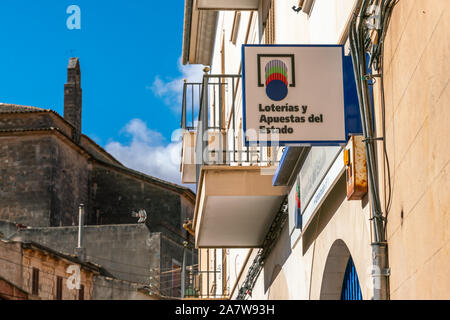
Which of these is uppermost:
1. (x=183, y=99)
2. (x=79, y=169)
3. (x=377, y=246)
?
(x=79, y=169)

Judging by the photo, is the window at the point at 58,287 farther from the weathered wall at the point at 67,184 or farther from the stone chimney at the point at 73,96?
the stone chimney at the point at 73,96

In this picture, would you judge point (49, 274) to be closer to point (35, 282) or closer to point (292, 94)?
point (35, 282)

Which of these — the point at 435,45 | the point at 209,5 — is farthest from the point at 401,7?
the point at 209,5

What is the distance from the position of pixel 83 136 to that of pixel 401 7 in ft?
164

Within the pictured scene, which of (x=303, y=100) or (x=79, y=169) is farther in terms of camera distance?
(x=79, y=169)

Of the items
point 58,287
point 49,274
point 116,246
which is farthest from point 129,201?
point 49,274

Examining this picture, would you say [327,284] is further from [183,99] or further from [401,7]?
[183,99]

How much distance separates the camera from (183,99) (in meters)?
14.5

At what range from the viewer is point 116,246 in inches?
1809

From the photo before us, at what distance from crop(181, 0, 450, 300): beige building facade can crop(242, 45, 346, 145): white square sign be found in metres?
0.32

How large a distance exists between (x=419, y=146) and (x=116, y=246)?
41.2 m

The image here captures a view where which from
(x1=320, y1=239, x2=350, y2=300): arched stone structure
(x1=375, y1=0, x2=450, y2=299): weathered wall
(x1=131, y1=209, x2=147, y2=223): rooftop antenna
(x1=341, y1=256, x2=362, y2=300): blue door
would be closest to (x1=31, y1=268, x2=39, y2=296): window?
(x1=131, y1=209, x2=147, y2=223): rooftop antenna

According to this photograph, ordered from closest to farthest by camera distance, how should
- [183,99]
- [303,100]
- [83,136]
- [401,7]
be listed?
[401,7], [303,100], [183,99], [83,136]

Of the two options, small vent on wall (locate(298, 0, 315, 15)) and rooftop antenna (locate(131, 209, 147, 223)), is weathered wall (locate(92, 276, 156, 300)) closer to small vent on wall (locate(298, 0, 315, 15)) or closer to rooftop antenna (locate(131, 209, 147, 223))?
rooftop antenna (locate(131, 209, 147, 223))
